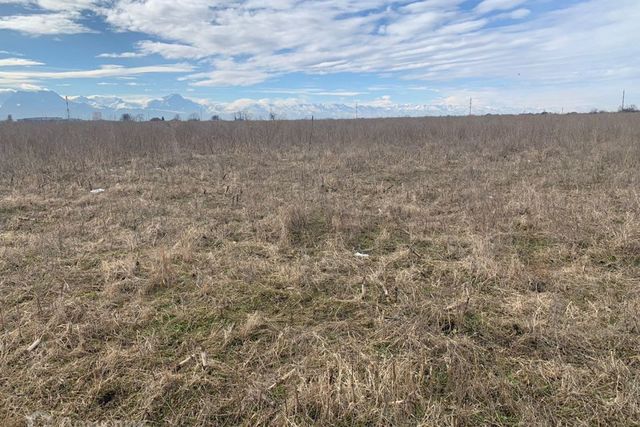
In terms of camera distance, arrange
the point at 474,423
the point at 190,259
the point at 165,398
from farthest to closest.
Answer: the point at 190,259 → the point at 165,398 → the point at 474,423

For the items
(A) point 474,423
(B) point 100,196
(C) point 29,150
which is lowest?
(A) point 474,423

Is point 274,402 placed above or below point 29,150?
below

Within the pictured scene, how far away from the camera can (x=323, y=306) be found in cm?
295

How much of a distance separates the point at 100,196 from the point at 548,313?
644 cm

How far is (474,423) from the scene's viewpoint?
1.85 meters

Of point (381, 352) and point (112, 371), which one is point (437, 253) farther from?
point (112, 371)

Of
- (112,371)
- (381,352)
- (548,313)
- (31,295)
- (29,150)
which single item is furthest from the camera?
(29,150)

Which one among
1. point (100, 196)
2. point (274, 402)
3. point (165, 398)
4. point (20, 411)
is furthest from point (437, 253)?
point (100, 196)

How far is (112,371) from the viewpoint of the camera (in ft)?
7.18

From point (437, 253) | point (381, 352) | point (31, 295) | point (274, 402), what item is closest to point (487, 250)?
point (437, 253)

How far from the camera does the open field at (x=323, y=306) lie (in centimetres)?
198

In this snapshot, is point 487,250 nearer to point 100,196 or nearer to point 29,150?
point 100,196

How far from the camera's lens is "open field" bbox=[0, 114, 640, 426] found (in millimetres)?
1976

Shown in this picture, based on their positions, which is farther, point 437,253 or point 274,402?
point 437,253
